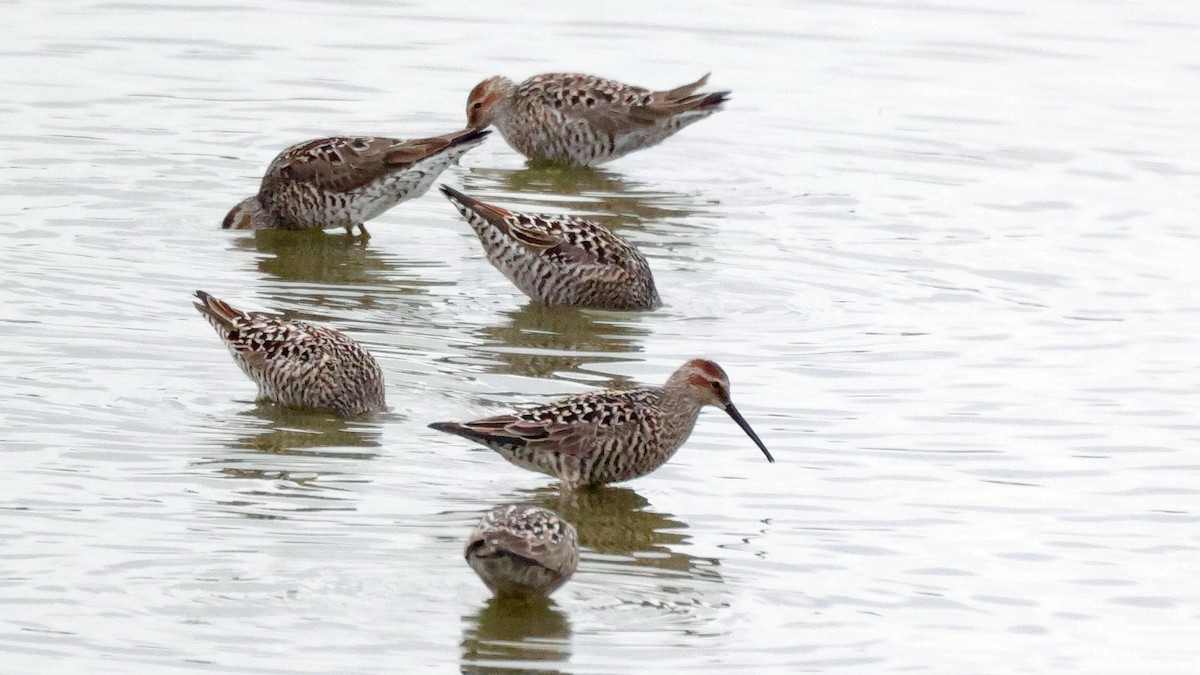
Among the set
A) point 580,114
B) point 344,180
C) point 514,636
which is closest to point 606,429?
point 514,636

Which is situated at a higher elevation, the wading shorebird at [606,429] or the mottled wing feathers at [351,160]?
the mottled wing feathers at [351,160]

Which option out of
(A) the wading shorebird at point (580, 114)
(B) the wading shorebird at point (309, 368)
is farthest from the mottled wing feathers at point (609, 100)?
(B) the wading shorebird at point (309, 368)

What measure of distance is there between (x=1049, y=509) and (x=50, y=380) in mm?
5059

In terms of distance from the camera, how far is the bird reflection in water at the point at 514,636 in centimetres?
834

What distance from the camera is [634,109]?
19.0 m

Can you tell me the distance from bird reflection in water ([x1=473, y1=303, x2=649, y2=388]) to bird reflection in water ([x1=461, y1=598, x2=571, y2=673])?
11.7ft

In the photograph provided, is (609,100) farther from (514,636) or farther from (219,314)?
(514,636)

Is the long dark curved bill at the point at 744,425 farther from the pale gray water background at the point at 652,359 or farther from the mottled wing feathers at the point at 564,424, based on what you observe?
the mottled wing feathers at the point at 564,424

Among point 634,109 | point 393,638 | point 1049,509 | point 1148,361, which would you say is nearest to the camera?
point 393,638

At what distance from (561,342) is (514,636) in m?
5.03

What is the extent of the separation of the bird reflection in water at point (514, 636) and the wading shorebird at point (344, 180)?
7.53 metres

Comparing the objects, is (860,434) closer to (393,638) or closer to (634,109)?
(393,638)

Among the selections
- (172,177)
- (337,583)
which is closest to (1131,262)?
(172,177)

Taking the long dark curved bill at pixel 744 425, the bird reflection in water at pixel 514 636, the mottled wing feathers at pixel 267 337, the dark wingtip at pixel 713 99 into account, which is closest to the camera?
the bird reflection in water at pixel 514 636
